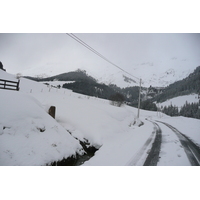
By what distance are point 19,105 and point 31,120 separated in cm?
105

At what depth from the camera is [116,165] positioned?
4992 mm

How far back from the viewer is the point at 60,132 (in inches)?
282

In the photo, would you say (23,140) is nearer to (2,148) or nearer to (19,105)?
(2,148)

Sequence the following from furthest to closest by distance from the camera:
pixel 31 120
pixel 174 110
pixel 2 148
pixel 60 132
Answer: pixel 174 110, pixel 60 132, pixel 31 120, pixel 2 148

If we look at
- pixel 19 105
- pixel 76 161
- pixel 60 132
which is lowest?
pixel 76 161

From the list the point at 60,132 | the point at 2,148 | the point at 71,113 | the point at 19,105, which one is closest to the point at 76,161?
the point at 60,132

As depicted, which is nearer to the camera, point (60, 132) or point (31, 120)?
point (31, 120)

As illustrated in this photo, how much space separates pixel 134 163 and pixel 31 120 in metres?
5.40

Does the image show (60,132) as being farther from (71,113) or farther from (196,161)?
(196,161)

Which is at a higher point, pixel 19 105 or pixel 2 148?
pixel 19 105

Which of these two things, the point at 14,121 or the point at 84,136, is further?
the point at 84,136

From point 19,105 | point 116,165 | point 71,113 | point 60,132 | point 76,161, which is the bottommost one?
point 76,161
